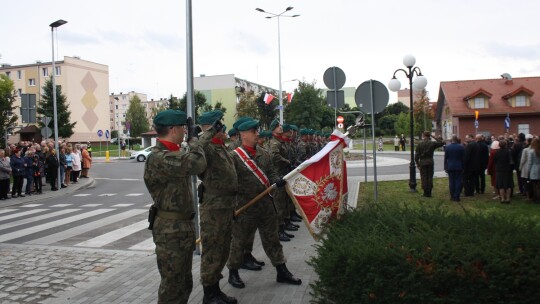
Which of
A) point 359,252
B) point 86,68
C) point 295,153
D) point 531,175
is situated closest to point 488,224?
point 359,252

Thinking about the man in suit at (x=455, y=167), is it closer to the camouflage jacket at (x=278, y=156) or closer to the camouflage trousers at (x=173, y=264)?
the camouflage jacket at (x=278, y=156)

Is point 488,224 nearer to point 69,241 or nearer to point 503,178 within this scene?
point 69,241

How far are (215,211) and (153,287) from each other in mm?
1567

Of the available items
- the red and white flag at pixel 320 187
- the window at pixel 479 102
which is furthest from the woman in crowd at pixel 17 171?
the window at pixel 479 102

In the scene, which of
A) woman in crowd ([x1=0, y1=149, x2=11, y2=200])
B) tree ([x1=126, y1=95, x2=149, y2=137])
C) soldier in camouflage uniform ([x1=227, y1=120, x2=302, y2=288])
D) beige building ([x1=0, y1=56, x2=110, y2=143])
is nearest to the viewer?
soldier in camouflage uniform ([x1=227, y1=120, x2=302, y2=288])

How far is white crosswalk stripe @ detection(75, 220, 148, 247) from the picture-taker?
8.67 m

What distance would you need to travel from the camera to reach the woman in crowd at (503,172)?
39.8 ft

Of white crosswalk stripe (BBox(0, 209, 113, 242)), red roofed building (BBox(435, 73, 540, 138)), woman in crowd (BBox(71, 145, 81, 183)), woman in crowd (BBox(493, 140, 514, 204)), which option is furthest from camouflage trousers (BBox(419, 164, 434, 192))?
red roofed building (BBox(435, 73, 540, 138))

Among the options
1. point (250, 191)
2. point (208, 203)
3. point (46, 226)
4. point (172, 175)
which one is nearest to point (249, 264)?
point (250, 191)

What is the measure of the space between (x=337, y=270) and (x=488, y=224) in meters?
1.57

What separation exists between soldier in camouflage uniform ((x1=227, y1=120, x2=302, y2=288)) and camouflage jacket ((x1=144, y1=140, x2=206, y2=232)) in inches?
64.6

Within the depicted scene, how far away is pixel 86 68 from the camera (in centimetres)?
6775

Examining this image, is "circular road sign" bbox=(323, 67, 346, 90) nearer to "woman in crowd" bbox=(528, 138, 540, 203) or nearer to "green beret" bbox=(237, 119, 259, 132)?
"woman in crowd" bbox=(528, 138, 540, 203)

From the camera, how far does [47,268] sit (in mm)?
7102
